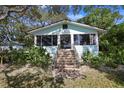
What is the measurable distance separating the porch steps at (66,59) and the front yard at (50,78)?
0.86 m

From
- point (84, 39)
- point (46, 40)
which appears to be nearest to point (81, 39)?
point (84, 39)

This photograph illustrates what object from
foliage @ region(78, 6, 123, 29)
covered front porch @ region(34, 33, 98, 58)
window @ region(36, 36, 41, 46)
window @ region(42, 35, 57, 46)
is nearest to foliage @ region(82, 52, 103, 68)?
covered front porch @ region(34, 33, 98, 58)

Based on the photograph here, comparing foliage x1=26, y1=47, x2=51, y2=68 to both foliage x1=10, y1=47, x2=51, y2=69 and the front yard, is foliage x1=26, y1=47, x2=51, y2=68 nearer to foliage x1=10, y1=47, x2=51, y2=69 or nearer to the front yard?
foliage x1=10, y1=47, x2=51, y2=69

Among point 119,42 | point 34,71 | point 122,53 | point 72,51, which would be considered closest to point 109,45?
point 119,42

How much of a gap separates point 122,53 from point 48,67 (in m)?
4.89

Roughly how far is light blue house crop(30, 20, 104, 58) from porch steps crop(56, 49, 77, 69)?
0.59m

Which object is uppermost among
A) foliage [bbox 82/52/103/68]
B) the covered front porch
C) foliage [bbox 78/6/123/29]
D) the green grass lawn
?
foliage [bbox 78/6/123/29]

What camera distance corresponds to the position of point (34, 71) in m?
12.4

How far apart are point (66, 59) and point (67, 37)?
242 centimetres

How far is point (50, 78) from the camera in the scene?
35.6 feet

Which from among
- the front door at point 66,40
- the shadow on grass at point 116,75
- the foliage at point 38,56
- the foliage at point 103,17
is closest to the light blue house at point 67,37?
the front door at point 66,40

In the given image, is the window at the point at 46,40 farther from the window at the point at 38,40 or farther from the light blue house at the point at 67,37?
the window at the point at 38,40

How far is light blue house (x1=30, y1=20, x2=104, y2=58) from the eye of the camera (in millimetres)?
16281

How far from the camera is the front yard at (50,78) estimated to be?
9.82m
